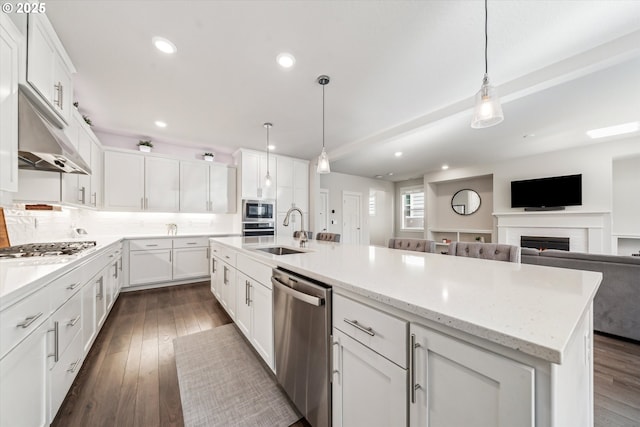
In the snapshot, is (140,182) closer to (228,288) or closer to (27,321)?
(228,288)

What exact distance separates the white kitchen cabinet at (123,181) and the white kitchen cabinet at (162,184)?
0.08 metres

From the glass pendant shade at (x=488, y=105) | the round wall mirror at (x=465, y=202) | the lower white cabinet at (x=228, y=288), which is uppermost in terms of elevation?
the glass pendant shade at (x=488, y=105)

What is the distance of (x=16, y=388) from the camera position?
0.92 metres

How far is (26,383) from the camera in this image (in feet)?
3.26

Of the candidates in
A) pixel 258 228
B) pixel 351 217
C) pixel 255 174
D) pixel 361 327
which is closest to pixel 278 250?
pixel 361 327

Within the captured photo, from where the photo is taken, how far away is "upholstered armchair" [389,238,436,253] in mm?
2221

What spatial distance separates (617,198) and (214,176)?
765 cm

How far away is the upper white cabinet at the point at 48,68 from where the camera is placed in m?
1.51

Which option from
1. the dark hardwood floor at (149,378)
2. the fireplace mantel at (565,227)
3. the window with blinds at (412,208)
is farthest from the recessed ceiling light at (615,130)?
the window with blinds at (412,208)

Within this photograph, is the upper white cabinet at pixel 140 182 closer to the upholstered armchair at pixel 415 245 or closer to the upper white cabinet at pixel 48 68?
the upper white cabinet at pixel 48 68

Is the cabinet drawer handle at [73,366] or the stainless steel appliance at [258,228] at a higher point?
the stainless steel appliance at [258,228]

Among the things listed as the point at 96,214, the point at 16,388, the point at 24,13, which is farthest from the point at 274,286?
the point at 96,214

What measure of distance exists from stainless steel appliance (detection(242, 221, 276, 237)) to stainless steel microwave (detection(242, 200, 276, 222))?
84 millimetres

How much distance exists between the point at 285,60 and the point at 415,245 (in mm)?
2116
